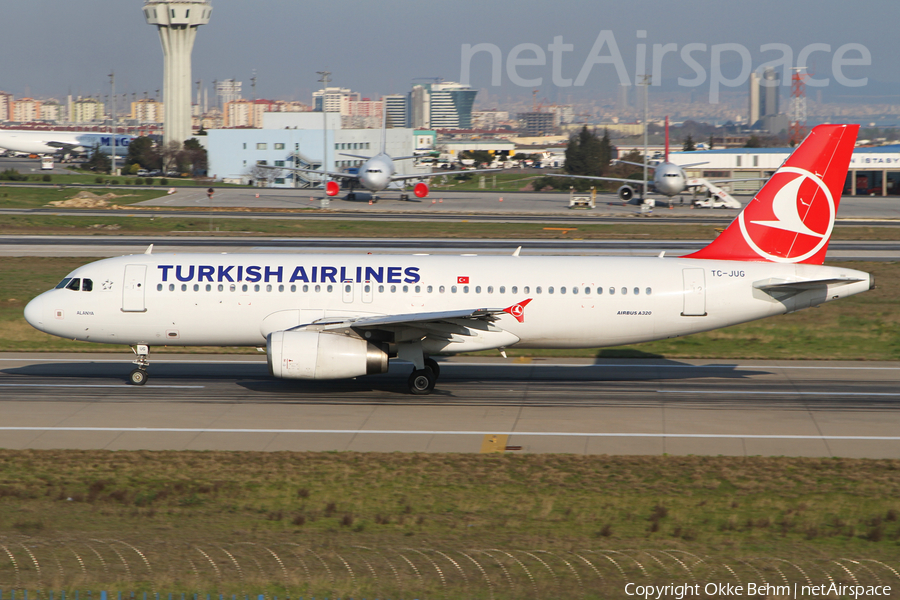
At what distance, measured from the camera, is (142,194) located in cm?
10519

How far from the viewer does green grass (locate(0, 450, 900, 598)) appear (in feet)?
43.2

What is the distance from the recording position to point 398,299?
2678 centimetres

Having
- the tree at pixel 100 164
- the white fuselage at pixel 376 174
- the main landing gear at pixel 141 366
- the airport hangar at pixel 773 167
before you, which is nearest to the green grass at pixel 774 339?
the main landing gear at pixel 141 366

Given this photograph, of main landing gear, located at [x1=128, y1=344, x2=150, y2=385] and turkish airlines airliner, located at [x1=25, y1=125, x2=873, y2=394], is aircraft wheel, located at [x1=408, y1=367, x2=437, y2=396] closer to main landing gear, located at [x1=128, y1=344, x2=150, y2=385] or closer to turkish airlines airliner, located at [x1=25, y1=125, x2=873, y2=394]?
turkish airlines airliner, located at [x1=25, y1=125, x2=873, y2=394]

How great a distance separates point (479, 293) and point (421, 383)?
3.35 meters

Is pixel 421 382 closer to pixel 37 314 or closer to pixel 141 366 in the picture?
pixel 141 366

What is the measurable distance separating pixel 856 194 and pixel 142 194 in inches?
4068

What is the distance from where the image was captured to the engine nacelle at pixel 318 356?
2461 centimetres

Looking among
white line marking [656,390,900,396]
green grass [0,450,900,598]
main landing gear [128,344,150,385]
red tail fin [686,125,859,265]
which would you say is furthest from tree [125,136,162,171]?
green grass [0,450,900,598]

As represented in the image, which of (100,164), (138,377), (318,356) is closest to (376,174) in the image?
(100,164)

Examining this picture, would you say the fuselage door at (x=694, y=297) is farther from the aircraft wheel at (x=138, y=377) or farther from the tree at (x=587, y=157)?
the tree at (x=587, y=157)

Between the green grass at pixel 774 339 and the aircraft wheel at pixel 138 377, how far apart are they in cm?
675

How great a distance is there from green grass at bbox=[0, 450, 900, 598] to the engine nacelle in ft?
15.6

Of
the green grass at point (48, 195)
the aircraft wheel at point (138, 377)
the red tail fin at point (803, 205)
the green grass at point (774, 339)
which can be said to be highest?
the green grass at point (48, 195)
